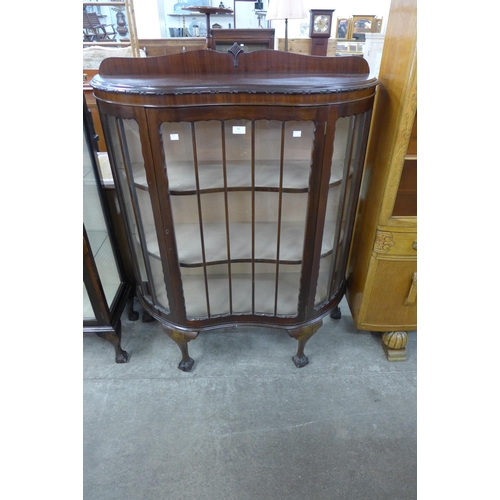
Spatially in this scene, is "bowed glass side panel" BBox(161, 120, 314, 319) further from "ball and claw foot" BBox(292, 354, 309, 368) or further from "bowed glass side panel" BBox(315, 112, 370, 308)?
"ball and claw foot" BBox(292, 354, 309, 368)

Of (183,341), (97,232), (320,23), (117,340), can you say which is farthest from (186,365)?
(320,23)

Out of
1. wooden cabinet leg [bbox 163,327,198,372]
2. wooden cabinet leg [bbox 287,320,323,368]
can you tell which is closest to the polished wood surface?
wooden cabinet leg [bbox 287,320,323,368]

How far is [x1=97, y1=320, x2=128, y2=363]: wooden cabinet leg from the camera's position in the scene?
1.38m

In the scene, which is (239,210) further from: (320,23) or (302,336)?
(320,23)

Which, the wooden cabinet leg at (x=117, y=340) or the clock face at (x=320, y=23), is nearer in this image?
the wooden cabinet leg at (x=117, y=340)

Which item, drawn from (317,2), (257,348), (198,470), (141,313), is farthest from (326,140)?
(317,2)

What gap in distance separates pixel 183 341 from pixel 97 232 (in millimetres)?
525

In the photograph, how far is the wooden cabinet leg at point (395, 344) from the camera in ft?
4.65

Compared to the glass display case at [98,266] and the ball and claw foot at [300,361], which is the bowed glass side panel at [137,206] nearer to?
the glass display case at [98,266]

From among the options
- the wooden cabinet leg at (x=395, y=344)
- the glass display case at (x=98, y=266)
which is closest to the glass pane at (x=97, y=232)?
the glass display case at (x=98, y=266)

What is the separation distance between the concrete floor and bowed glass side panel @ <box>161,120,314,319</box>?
0.30 metres

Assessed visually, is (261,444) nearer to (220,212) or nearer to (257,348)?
(257,348)

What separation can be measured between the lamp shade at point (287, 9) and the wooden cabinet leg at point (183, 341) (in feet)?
5.43
